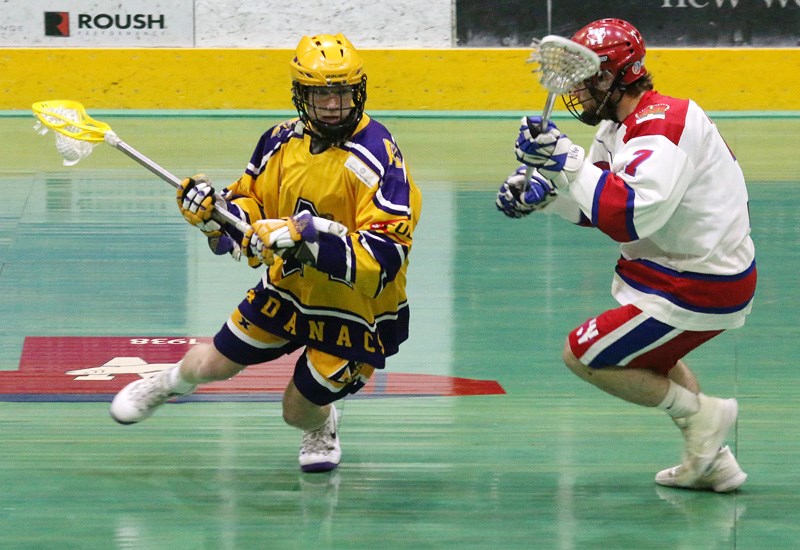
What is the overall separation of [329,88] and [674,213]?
1.14 meters

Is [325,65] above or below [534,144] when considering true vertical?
above

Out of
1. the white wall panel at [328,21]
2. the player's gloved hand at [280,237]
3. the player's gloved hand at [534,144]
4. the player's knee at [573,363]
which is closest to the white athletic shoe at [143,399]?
the player's gloved hand at [280,237]

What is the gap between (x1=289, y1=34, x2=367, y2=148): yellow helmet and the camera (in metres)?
4.42

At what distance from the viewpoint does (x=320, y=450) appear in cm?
486

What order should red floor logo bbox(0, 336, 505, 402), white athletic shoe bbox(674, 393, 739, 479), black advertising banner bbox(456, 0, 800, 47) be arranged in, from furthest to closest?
black advertising banner bbox(456, 0, 800, 47)
red floor logo bbox(0, 336, 505, 402)
white athletic shoe bbox(674, 393, 739, 479)

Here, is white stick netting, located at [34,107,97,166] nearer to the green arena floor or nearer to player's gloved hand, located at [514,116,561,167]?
the green arena floor

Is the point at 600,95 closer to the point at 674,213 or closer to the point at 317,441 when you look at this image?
the point at 674,213

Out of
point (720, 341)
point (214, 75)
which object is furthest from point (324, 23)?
point (720, 341)

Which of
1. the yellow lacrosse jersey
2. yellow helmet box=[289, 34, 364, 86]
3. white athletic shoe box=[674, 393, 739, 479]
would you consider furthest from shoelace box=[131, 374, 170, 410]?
white athletic shoe box=[674, 393, 739, 479]

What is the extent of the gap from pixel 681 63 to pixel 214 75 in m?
4.31

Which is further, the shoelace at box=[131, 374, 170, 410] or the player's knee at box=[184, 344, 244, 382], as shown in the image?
the shoelace at box=[131, 374, 170, 410]

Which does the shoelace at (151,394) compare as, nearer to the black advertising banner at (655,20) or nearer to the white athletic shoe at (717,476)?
the white athletic shoe at (717,476)

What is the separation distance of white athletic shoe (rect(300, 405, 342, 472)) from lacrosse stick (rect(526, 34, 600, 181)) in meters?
1.39

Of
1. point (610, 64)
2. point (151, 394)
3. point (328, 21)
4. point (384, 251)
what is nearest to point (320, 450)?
point (151, 394)
